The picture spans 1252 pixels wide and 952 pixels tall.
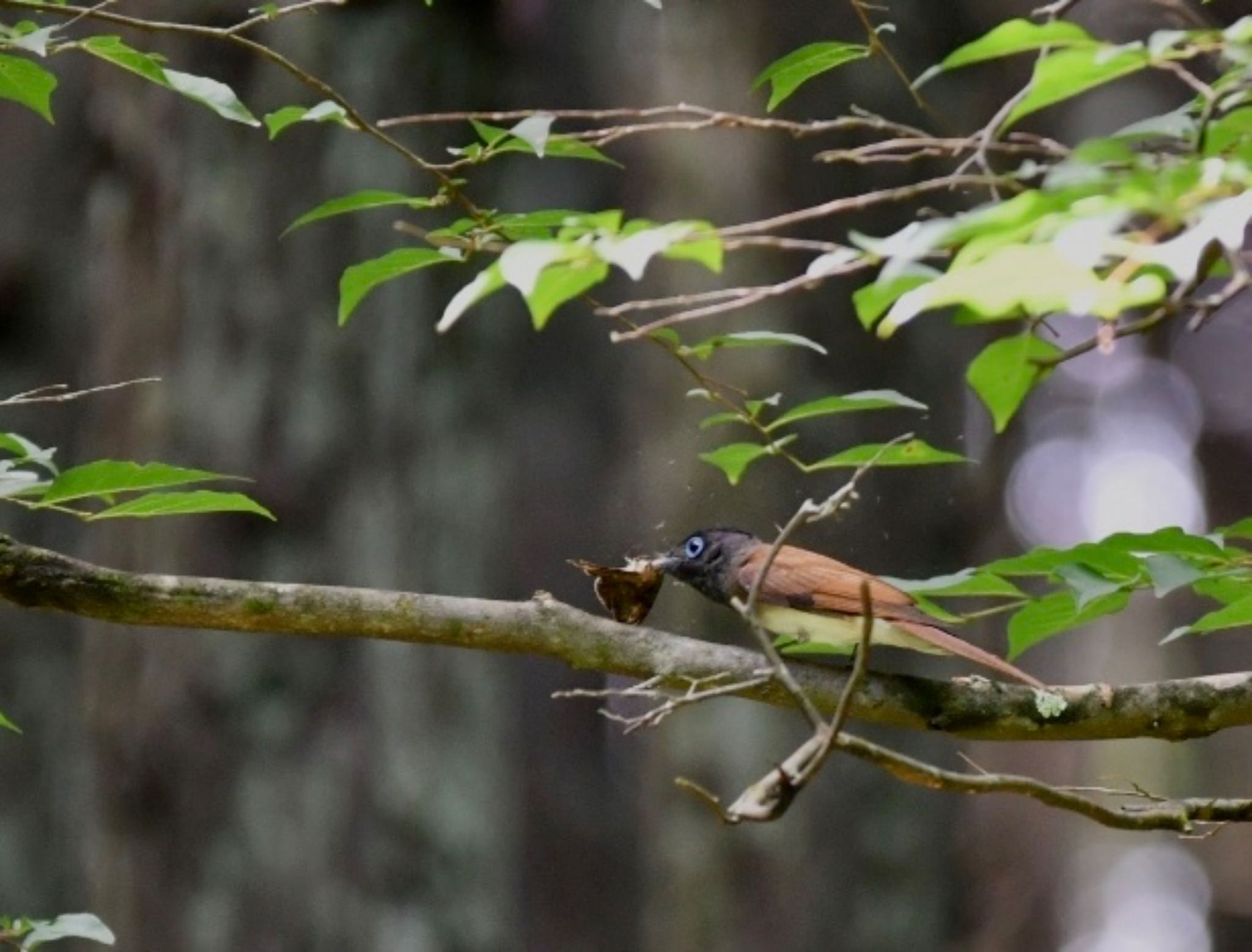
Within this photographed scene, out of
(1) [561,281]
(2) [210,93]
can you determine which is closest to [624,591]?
(2) [210,93]

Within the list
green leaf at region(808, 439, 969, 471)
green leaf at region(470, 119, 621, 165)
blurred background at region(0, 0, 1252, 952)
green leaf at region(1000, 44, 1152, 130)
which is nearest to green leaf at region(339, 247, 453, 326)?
green leaf at region(470, 119, 621, 165)

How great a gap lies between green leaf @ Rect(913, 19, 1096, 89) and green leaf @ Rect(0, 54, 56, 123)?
3.96 ft

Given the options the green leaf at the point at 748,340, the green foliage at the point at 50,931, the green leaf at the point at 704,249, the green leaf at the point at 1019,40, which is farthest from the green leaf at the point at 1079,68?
the green foliage at the point at 50,931

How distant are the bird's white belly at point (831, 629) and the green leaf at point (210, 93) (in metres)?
1.18

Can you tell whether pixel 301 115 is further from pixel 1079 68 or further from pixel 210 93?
pixel 1079 68

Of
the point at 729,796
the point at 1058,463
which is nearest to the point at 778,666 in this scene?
the point at 729,796

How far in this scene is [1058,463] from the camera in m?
11.9

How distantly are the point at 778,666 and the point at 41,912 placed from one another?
547 cm

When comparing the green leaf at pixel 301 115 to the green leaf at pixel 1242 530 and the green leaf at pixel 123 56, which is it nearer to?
the green leaf at pixel 123 56

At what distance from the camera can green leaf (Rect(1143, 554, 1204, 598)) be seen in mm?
1782

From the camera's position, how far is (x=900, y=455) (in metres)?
1.97

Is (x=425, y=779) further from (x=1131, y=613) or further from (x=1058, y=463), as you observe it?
(x=1058, y=463)

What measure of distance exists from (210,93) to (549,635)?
76 cm

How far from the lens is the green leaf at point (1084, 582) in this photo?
6.13 feet
